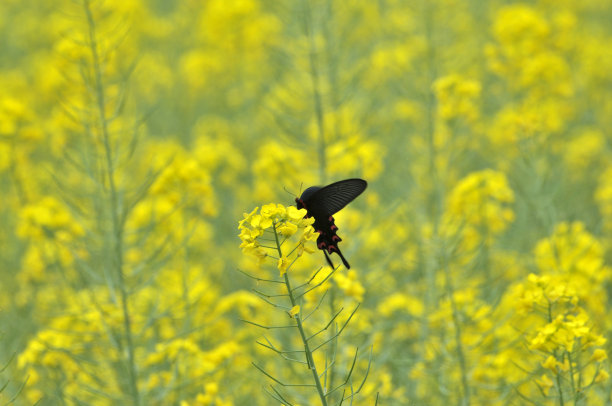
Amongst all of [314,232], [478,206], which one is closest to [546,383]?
[314,232]

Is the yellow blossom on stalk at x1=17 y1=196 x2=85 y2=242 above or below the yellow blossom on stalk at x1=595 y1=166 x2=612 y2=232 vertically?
below

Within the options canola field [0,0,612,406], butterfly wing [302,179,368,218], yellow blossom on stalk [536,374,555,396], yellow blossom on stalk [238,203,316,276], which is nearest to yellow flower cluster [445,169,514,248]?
canola field [0,0,612,406]

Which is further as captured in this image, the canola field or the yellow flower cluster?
the yellow flower cluster

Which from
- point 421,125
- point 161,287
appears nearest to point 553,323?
point 161,287

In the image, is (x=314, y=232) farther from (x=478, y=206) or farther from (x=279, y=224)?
(x=478, y=206)

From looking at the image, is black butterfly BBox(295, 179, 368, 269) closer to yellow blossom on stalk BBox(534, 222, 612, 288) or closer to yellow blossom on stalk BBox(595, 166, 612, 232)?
yellow blossom on stalk BBox(534, 222, 612, 288)

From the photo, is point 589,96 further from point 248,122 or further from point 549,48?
point 248,122

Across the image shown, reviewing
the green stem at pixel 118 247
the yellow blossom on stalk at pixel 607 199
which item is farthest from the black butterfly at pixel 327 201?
the yellow blossom on stalk at pixel 607 199

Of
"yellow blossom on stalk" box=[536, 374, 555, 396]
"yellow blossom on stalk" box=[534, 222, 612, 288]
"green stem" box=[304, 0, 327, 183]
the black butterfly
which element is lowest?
"yellow blossom on stalk" box=[536, 374, 555, 396]
